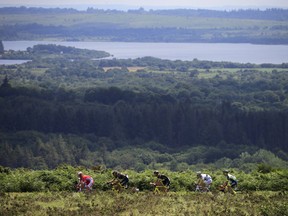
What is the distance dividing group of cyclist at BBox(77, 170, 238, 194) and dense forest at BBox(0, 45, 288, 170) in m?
49.6

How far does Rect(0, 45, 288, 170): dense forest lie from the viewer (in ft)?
271

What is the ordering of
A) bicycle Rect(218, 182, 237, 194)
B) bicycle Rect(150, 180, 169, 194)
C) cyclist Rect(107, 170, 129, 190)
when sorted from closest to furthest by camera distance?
1. cyclist Rect(107, 170, 129, 190)
2. bicycle Rect(150, 180, 169, 194)
3. bicycle Rect(218, 182, 237, 194)

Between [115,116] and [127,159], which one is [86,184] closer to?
[127,159]

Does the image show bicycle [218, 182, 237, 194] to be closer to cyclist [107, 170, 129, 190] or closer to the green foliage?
the green foliage

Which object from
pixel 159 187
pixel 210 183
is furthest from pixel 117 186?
pixel 210 183

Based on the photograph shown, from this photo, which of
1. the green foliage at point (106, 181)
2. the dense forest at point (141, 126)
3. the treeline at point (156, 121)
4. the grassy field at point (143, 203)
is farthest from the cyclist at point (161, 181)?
the treeline at point (156, 121)

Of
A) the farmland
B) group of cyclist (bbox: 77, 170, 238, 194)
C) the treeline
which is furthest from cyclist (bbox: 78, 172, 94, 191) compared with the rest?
the treeline

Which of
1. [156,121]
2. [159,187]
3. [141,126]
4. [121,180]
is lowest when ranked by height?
[141,126]

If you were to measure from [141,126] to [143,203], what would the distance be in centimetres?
8313

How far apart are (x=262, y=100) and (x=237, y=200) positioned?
335 feet

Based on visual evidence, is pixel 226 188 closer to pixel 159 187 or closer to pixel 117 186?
pixel 159 187

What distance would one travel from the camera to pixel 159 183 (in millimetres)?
26344

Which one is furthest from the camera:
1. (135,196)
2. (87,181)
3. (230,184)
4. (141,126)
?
(141,126)

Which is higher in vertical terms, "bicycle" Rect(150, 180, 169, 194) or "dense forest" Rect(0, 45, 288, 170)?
"bicycle" Rect(150, 180, 169, 194)
